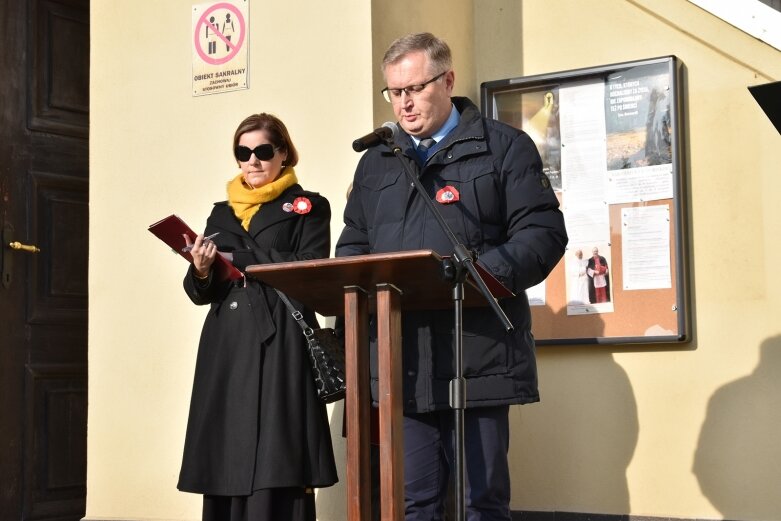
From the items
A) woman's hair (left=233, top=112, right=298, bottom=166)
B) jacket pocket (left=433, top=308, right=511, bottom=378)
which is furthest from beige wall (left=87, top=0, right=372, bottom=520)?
jacket pocket (left=433, top=308, right=511, bottom=378)

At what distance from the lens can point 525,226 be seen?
3.55 meters

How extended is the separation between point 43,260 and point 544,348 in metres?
2.73

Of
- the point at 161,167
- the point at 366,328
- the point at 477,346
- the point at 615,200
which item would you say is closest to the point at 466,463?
the point at 477,346

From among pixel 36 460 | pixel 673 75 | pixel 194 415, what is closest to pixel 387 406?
pixel 194 415

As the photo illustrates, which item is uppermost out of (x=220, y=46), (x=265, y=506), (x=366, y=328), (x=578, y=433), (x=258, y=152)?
(x=220, y=46)

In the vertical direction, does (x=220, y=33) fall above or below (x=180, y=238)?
above

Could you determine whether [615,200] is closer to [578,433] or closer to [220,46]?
[578,433]

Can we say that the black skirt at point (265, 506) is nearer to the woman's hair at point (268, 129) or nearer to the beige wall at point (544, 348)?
the beige wall at point (544, 348)

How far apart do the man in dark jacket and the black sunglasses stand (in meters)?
0.83

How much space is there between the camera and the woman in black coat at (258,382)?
4270mm

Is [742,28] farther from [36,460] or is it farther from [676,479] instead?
[36,460]

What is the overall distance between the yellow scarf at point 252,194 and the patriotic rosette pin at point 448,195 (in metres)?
1.09

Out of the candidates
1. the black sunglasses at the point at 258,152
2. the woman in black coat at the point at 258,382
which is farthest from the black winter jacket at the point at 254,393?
the black sunglasses at the point at 258,152

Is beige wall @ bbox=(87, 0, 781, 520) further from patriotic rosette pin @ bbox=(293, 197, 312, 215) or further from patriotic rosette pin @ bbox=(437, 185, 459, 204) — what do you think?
patriotic rosette pin @ bbox=(437, 185, 459, 204)
